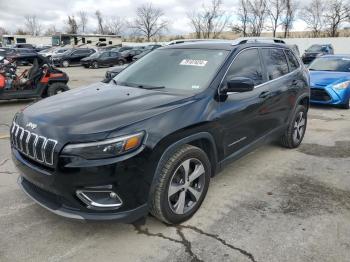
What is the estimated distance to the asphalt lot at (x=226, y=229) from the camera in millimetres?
3082

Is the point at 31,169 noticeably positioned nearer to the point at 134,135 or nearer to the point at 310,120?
the point at 134,135

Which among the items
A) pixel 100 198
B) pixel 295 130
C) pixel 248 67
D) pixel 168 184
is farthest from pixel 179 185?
pixel 295 130

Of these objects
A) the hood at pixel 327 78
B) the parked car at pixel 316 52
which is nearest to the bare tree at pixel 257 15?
the parked car at pixel 316 52

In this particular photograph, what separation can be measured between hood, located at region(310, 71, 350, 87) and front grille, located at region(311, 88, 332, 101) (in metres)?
0.17

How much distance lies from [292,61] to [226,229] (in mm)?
3417

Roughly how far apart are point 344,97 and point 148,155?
26.6 feet

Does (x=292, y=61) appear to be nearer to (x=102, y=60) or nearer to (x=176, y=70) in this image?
(x=176, y=70)

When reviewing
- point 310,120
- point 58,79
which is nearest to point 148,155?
point 310,120

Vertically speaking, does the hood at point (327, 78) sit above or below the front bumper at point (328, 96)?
above

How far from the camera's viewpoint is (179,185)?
3445 mm

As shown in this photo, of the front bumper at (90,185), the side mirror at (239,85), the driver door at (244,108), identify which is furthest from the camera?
the driver door at (244,108)

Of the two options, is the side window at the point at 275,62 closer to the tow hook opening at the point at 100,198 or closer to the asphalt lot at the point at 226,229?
the asphalt lot at the point at 226,229

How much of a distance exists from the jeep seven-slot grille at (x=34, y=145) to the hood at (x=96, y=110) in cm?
7

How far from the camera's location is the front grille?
31.1 feet
